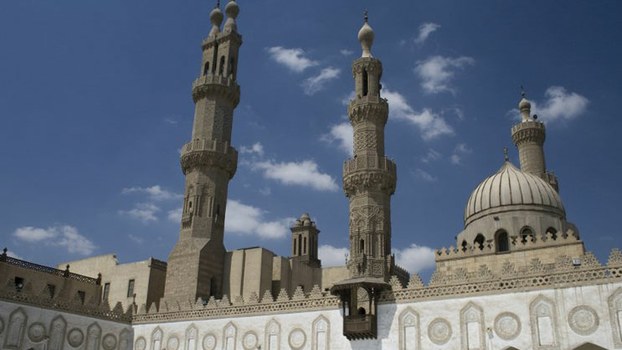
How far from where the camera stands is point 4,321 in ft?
79.6

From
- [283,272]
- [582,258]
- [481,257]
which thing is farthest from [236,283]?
[582,258]

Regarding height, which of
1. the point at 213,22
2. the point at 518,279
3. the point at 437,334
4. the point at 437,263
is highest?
the point at 213,22

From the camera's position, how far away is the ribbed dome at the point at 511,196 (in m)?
28.1

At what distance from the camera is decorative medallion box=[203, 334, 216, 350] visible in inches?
1047

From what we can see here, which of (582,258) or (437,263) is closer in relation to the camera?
(582,258)

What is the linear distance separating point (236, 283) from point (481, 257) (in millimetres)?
12875

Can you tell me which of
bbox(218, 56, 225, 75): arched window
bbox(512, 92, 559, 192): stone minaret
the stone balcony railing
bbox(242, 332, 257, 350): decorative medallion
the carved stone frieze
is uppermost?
bbox(218, 56, 225, 75): arched window

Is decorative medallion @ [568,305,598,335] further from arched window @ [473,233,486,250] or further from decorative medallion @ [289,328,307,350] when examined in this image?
decorative medallion @ [289,328,307,350]

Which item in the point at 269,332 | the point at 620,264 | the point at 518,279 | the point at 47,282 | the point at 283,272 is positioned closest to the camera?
the point at 620,264

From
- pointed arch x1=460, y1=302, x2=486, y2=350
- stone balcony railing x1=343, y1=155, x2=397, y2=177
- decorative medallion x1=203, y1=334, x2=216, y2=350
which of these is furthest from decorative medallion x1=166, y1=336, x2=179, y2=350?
pointed arch x1=460, y1=302, x2=486, y2=350

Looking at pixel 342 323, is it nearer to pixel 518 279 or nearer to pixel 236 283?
pixel 518 279

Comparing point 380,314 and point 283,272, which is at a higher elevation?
point 283,272

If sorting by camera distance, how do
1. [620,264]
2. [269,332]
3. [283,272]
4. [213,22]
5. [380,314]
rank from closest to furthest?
[620,264] < [380,314] < [269,332] < [283,272] < [213,22]

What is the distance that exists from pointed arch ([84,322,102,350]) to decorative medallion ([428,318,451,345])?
1520 cm
